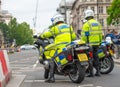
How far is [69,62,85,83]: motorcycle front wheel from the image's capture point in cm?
1295

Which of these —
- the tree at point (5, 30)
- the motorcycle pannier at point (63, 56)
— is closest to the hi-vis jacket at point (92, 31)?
the motorcycle pannier at point (63, 56)

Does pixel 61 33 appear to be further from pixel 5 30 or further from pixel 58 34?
pixel 5 30

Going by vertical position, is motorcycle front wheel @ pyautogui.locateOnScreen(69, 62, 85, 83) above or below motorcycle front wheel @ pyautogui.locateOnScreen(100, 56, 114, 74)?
above

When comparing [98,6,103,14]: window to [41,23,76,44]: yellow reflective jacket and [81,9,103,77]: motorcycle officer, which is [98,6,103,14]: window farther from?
[41,23,76,44]: yellow reflective jacket

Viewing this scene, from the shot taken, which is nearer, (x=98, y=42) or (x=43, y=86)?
(x=43, y=86)

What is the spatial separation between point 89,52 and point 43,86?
2612mm

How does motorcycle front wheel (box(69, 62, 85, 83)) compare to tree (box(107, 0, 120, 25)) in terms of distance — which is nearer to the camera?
motorcycle front wheel (box(69, 62, 85, 83))

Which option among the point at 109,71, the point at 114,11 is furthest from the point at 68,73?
the point at 114,11

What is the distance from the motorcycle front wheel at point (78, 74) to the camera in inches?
510

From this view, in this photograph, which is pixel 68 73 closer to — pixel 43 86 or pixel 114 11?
pixel 43 86

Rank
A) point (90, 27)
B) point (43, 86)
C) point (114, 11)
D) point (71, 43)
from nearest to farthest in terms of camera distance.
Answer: point (43, 86), point (71, 43), point (90, 27), point (114, 11)

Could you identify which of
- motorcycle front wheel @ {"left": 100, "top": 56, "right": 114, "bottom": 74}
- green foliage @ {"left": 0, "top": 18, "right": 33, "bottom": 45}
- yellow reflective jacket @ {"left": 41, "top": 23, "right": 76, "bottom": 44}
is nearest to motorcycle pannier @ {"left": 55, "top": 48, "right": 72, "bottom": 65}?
yellow reflective jacket @ {"left": 41, "top": 23, "right": 76, "bottom": 44}

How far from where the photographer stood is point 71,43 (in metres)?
13.4

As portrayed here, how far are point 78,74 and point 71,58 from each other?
1.61ft
